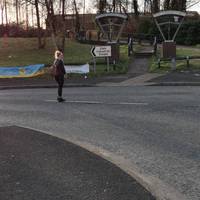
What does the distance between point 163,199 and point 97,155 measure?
92.4 inches

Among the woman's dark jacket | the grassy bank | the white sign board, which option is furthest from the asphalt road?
the grassy bank

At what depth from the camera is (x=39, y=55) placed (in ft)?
133

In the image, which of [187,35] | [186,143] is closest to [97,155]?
[186,143]

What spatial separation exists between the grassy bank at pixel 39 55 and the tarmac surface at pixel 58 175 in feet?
69.5

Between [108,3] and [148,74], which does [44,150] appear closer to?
[148,74]

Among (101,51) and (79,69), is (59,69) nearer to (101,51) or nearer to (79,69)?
(79,69)

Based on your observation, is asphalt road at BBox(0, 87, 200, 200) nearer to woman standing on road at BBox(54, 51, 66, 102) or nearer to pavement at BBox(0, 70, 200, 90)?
woman standing on road at BBox(54, 51, 66, 102)

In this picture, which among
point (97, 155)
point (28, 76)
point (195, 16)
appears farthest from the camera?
point (195, 16)

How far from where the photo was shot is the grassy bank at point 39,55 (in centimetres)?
3419

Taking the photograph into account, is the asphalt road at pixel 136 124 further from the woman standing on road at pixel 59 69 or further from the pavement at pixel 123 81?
the pavement at pixel 123 81

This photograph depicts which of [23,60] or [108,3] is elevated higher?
[108,3]

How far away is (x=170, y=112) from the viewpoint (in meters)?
14.0

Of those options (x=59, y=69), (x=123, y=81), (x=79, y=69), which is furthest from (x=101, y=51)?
(x=59, y=69)

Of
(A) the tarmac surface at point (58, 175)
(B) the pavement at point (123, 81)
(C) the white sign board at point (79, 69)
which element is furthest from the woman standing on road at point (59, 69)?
(C) the white sign board at point (79, 69)
